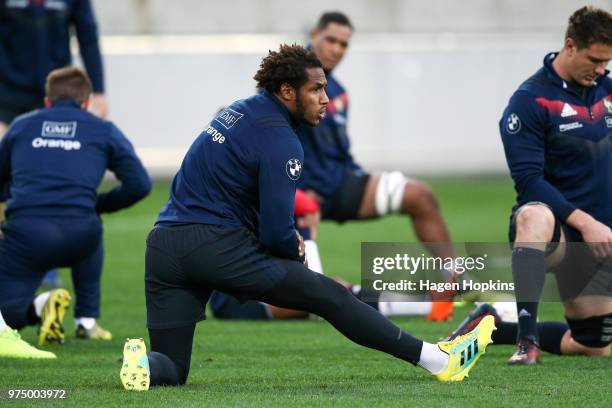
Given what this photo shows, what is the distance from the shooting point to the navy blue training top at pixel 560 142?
21.9ft

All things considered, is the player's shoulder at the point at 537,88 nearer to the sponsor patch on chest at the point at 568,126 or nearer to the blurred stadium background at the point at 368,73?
the sponsor patch on chest at the point at 568,126

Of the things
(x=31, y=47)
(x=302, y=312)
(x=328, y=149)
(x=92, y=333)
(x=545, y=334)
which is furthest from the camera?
(x=328, y=149)

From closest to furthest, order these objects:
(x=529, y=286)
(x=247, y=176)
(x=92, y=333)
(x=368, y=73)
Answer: (x=247, y=176), (x=529, y=286), (x=92, y=333), (x=368, y=73)

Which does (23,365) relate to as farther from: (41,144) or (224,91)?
(224,91)

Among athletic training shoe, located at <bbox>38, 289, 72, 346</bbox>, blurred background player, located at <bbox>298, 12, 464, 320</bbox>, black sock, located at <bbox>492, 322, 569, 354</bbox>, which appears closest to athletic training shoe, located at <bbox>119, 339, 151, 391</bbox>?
athletic training shoe, located at <bbox>38, 289, 72, 346</bbox>

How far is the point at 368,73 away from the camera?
21.1 m

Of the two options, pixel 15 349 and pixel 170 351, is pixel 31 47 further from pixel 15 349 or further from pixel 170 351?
pixel 170 351

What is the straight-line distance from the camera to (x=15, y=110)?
31.0 ft

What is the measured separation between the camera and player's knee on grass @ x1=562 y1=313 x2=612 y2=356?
22.2ft

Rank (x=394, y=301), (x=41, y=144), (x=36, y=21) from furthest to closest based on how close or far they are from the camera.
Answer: (x=36, y=21)
(x=394, y=301)
(x=41, y=144)

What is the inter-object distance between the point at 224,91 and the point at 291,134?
51.3 ft

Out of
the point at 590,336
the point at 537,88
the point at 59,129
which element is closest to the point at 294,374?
the point at 590,336

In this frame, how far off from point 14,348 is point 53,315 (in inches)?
24.5

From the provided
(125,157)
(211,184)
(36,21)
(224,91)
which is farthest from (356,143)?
(211,184)
